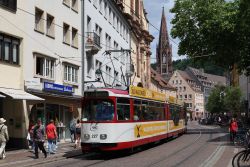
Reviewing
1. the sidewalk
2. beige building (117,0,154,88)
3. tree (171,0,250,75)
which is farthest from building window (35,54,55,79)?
beige building (117,0,154,88)

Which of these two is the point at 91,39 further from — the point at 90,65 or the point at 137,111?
the point at 137,111

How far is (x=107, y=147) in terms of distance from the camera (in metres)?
20.3

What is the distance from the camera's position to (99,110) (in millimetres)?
20609

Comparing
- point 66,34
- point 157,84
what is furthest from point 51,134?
point 157,84

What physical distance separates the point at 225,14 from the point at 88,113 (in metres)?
23.9

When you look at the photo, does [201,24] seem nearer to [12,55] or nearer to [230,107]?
[12,55]

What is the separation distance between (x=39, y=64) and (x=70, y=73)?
497 centimetres

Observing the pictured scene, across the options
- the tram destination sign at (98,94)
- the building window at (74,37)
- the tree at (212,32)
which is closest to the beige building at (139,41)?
the tree at (212,32)

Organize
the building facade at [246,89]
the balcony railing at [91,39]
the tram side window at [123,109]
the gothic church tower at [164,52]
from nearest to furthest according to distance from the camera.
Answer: the tram side window at [123,109], the balcony railing at [91,39], the building facade at [246,89], the gothic church tower at [164,52]

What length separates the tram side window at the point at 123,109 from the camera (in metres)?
20.8

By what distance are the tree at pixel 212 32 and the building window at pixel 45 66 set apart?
13.9m

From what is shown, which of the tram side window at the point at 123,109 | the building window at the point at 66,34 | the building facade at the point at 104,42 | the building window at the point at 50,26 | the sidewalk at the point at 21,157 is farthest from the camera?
the building facade at the point at 104,42

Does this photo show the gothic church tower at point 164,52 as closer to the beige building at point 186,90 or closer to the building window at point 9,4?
the beige building at point 186,90

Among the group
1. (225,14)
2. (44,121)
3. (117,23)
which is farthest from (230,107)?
(44,121)
